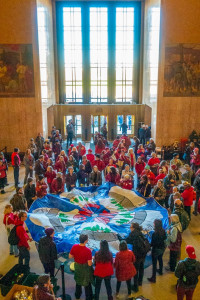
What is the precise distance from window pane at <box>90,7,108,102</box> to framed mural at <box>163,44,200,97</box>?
694 centimetres

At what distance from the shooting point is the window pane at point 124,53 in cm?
2298

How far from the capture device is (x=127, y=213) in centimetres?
935

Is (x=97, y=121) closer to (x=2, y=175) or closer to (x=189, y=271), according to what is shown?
(x=2, y=175)

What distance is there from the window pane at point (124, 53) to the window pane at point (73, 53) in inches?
113

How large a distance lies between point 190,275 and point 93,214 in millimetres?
4117

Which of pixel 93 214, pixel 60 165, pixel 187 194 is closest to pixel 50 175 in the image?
pixel 60 165

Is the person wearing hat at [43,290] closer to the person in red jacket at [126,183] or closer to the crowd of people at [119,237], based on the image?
the crowd of people at [119,237]

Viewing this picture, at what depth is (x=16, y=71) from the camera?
17828 millimetres

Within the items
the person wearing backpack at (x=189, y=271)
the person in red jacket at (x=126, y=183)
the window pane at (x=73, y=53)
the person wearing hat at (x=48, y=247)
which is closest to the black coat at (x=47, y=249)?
the person wearing hat at (x=48, y=247)

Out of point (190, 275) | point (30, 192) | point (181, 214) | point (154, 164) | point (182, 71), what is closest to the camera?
point (190, 275)

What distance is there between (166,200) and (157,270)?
3299 mm

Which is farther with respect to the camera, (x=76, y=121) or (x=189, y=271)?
(x=76, y=121)

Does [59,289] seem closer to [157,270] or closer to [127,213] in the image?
[157,270]

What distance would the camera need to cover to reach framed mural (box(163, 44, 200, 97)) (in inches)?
701
